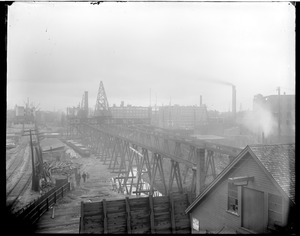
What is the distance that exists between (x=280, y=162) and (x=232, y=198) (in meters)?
→ 2.29

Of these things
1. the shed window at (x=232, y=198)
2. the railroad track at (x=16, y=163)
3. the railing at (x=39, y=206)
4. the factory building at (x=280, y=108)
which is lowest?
the railroad track at (x=16, y=163)

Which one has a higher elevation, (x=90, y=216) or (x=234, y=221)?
(x=234, y=221)

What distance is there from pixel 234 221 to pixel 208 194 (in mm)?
1603

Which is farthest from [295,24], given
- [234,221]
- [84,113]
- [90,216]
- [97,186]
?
[84,113]

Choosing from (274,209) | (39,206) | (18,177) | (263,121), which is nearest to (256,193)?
(274,209)

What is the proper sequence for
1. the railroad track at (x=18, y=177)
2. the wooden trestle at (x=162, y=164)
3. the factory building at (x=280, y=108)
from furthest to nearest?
the factory building at (x=280, y=108) → the railroad track at (x=18, y=177) → the wooden trestle at (x=162, y=164)

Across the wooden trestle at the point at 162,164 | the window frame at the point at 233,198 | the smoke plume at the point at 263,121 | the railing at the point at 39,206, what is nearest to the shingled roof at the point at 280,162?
the window frame at the point at 233,198

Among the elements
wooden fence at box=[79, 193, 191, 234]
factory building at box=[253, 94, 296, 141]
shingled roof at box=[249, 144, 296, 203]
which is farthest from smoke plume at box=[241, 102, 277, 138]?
shingled roof at box=[249, 144, 296, 203]

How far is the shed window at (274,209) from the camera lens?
300 inches

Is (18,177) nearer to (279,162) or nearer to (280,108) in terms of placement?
(279,162)

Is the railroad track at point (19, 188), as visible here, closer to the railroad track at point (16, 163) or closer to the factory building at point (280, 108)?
the railroad track at point (16, 163)

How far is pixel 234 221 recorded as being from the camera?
9.38 m

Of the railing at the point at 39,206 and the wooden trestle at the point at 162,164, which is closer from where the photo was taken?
the railing at the point at 39,206
